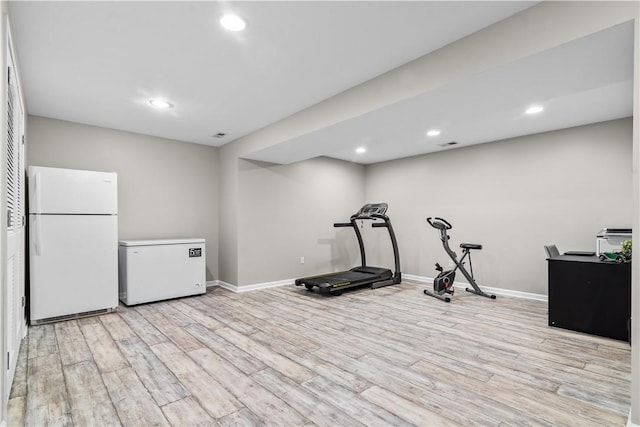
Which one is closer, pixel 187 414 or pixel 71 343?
pixel 187 414

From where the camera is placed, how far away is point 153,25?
214 cm

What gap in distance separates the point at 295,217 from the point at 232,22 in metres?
3.78

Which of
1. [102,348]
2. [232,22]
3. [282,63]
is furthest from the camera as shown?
[102,348]

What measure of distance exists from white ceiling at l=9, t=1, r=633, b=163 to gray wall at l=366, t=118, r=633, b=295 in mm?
513

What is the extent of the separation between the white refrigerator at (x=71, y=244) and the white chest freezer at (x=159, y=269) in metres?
0.25

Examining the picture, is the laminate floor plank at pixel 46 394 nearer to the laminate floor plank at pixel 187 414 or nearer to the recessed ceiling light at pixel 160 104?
the laminate floor plank at pixel 187 414

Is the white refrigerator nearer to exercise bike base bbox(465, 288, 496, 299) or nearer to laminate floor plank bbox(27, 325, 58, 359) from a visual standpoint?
laminate floor plank bbox(27, 325, 58, 359)

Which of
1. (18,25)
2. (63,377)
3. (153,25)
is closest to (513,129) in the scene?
(153,25)

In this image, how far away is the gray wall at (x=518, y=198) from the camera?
12.9ft

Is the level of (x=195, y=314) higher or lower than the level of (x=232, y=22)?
lower

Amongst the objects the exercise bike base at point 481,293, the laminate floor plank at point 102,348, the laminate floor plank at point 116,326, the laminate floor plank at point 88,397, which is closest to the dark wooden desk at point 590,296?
the exercise bike base at point 481,293

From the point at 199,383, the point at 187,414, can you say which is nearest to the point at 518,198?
the point at 199,383

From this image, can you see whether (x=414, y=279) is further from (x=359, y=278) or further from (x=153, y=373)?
(x=153, y=373)

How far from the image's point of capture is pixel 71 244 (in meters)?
3.51
